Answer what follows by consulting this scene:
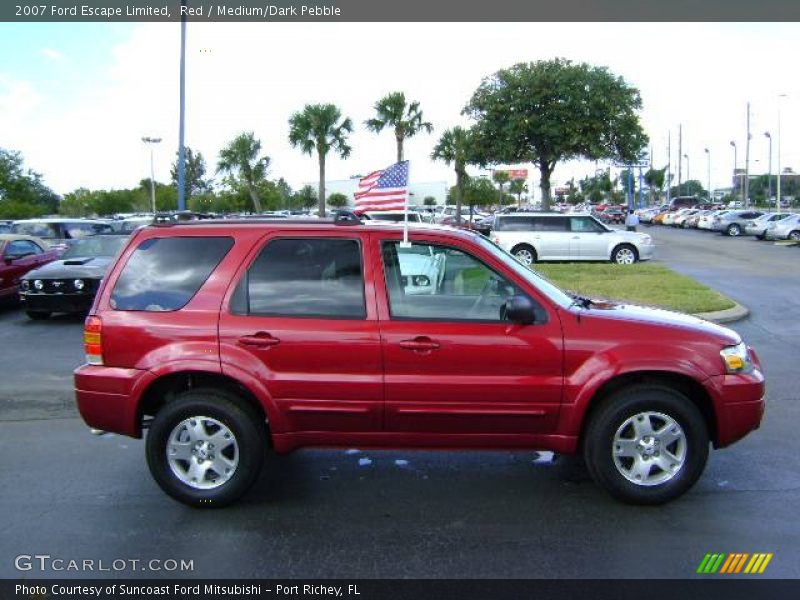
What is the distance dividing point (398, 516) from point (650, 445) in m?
1.62

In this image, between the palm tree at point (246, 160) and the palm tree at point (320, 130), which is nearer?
the palm tree at point (320, 130)

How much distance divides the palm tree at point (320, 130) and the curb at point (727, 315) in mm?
29936

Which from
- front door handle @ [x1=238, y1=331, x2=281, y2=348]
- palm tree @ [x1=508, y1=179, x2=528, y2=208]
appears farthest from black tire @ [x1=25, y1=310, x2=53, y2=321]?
palm tree @ [x1=508, y1=179, x2=528, y2=208]

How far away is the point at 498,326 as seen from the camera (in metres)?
4.62

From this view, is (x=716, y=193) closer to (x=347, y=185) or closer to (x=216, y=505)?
(x=347, y=185)

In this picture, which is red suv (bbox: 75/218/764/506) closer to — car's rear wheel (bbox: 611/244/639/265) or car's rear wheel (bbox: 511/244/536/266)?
car's rear wheel (bbox: 511/244/536/266)

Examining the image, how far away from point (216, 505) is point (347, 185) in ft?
237

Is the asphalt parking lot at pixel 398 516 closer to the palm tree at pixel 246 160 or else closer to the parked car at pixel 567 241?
the parked car at pixel 567 241

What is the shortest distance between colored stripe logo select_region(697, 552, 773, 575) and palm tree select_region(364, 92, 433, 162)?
122ft

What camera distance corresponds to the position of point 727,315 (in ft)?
39.3

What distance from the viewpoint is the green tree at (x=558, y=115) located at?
28.0 meters

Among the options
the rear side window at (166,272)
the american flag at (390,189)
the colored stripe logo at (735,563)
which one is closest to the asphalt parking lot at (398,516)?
the colored stripe logo at (735,563)

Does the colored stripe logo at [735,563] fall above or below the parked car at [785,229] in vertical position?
below

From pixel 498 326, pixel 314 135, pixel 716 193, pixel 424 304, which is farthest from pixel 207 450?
pixel 716 193
